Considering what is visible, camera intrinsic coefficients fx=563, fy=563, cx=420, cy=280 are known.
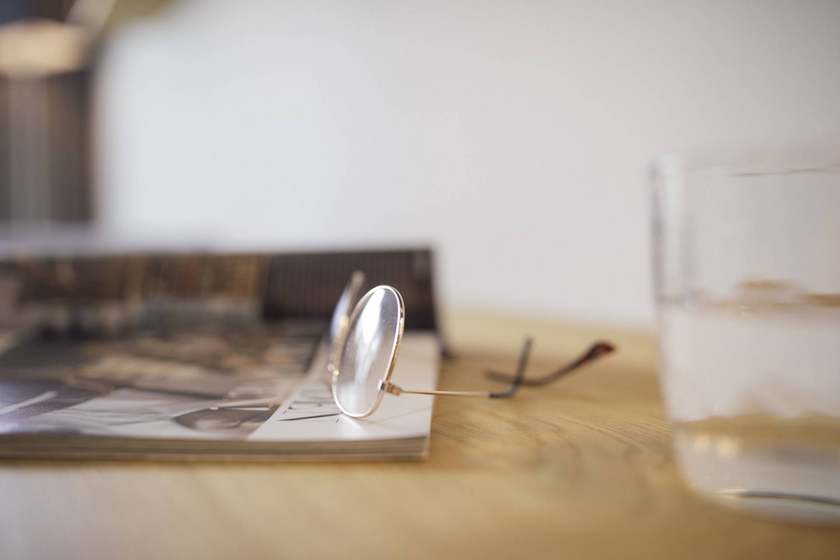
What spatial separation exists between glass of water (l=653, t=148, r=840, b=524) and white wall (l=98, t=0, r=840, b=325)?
0.58 m

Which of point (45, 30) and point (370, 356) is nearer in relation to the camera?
point (370, 356)

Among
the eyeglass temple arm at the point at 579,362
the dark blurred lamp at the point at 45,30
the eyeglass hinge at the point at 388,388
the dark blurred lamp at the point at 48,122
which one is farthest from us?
the dark blurred lamp at the point at 48,122

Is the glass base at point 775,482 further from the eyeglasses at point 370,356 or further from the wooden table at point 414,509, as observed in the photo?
the eyeglasses at point 370,356

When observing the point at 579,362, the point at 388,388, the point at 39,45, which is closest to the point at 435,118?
Result: the point at 579,362

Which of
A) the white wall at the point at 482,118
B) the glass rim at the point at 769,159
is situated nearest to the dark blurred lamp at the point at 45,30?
the white wall at the point at 482,118

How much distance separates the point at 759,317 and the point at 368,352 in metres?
0.19

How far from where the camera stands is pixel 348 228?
1.69 m

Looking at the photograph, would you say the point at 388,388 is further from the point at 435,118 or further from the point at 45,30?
the point at 45,30

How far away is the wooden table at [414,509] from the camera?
174 millimetres

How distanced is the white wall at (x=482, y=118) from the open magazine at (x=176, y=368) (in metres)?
0.51

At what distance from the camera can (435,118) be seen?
139cm

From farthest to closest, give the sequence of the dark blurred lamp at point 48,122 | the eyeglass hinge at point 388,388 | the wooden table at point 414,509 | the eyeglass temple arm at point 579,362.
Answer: the dark blurred lamp at point 48,122 → the eyeglass temple arm at point 579,362 → the eyeglass hinge at point 388,388 → the wooden table at point 414,509

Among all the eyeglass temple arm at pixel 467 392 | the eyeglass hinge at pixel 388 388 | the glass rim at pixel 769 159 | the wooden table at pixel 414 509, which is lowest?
the wooden table at pixel 414 509

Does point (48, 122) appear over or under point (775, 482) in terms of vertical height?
over
